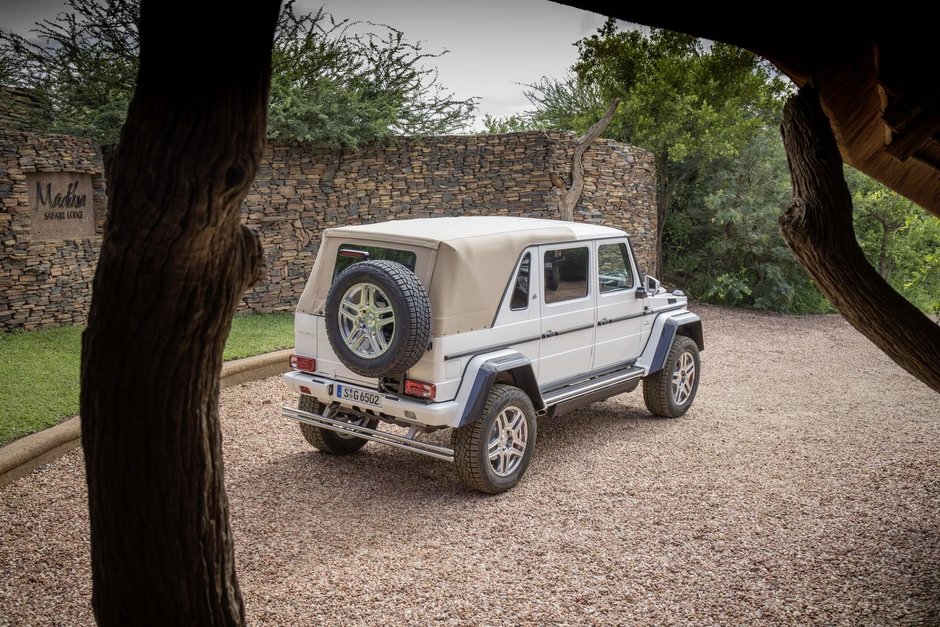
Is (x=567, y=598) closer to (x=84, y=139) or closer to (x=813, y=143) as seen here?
(x=813, y=143)

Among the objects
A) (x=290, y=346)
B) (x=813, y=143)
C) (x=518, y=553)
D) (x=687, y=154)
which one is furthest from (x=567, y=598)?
(x=687, y=154)

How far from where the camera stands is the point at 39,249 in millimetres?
10078

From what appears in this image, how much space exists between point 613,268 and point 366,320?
2802 millimetres

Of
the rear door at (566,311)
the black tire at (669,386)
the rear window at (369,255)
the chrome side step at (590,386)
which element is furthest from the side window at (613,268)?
the rear window at (369,255)

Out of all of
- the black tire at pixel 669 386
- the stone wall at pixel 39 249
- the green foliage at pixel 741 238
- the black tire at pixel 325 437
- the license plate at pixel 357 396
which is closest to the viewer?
the license plate at pixel 357 396

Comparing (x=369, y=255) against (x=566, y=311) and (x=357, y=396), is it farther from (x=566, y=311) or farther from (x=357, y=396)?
(x=566, y=311)

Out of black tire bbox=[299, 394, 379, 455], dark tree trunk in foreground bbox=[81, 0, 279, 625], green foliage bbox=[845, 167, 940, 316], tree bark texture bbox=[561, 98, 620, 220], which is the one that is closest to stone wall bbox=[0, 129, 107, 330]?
black tire bbox=[299, 394, 379, 455]

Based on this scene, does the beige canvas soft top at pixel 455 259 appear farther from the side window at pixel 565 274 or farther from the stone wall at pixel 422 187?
the stone wall at pixel 422 187

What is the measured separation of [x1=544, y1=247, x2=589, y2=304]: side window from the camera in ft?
21.0

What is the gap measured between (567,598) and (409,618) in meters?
0.93

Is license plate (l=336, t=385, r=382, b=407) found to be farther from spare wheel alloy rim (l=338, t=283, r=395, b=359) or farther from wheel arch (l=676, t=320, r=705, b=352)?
wheel arch (l=676, t=320, r=705, b=352)

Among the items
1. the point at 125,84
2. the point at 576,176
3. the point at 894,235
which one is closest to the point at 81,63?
the point at 125,84

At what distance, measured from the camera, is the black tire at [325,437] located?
632cm

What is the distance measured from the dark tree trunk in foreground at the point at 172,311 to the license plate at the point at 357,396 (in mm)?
2984
